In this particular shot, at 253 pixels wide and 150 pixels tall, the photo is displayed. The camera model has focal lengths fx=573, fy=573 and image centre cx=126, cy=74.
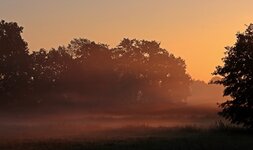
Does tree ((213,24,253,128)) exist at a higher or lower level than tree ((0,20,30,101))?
lower

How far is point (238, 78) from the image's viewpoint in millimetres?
50406

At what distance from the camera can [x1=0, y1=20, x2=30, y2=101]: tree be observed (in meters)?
86.1

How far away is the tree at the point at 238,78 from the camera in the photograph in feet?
161

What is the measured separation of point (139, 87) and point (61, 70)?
73.3ft

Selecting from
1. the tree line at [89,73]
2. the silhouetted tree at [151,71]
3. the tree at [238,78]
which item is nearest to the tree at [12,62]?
the tree line at [89,73]

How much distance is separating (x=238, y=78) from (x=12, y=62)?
151 feet

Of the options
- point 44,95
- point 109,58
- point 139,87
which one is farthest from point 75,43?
point 44,95

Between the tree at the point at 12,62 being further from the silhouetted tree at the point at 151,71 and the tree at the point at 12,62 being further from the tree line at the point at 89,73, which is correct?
the silhouetted tree at the point at 151,71

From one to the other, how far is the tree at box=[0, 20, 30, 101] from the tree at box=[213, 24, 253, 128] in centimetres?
4318

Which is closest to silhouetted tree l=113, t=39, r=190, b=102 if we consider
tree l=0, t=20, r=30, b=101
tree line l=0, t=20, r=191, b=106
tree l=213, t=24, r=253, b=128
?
tree line l=0, t=20, r=191, b=106

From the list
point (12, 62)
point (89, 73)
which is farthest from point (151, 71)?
point (12, 62)

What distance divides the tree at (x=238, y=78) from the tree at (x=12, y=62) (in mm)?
43179

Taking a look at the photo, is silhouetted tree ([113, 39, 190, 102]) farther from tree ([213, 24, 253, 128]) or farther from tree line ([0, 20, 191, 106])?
tree ([213, 24, 253, 128])

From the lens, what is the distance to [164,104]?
11812 centimetres
